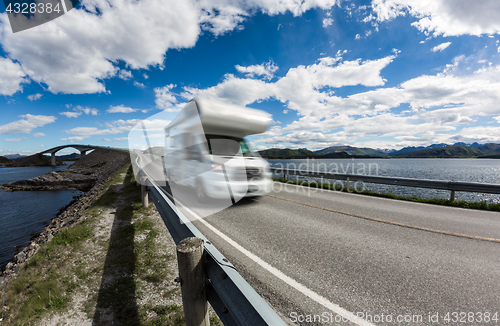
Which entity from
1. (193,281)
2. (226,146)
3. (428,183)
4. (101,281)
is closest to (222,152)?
(226,146)

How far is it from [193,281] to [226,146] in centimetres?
589

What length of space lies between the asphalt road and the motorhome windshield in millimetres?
2009

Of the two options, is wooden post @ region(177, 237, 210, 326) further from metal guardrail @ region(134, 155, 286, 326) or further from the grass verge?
the grass verge

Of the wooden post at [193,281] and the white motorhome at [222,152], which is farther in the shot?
the white motorhome at [222,152]

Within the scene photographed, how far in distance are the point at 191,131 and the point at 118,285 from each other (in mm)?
5770

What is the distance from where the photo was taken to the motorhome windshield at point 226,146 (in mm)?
7113

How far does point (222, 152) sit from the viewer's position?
7.16 meters

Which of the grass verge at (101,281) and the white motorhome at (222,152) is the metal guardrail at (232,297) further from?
the white motorhome at (222,152)

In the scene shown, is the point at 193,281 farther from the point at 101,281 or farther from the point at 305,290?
the point at 101,281

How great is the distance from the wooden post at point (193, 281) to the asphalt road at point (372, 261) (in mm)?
1271

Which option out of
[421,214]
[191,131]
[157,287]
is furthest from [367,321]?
[191,131]

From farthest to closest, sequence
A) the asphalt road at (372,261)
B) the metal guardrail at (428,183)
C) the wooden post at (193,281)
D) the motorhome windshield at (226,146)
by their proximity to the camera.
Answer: the metal guardrail at (428,183), the motorhome windshield at (226,146), the asphalt road at (372,261), the wooden post at (193,281)

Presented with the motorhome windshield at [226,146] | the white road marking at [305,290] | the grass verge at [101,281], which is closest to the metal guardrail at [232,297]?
the grass verge at [101,281]

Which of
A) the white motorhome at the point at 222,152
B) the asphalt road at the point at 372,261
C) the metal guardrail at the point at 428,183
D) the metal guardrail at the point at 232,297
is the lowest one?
the asphalt road at the point at 372,261
